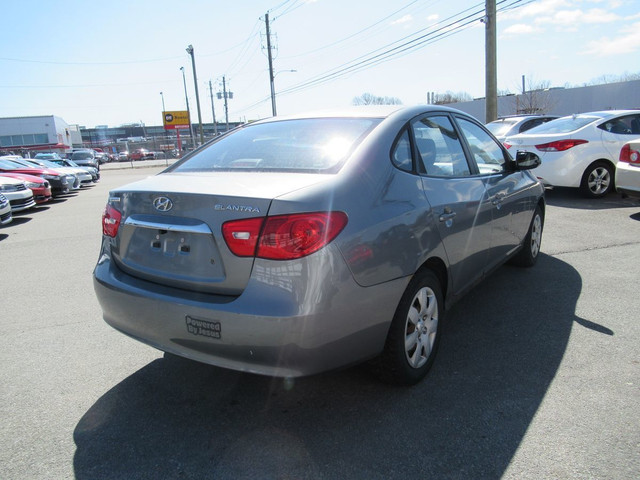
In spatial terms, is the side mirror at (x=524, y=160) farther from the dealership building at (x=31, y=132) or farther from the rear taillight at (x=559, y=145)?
the dealership building at (x=31, y=132)

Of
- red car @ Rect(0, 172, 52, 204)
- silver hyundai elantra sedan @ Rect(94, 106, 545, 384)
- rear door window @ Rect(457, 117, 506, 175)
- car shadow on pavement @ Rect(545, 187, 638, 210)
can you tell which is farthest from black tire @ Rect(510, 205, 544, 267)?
red car @ Rect(0, 172, 52, 204)

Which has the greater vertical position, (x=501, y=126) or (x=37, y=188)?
(x=501, y=126)

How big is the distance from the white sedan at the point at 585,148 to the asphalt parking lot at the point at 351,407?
5.22m

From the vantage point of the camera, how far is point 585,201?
29.5 ft

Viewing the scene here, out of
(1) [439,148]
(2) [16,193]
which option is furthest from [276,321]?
(2) [16,193]

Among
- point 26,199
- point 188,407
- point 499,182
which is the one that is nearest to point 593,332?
point 499,182

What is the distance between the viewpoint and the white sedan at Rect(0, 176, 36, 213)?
10.5 meters

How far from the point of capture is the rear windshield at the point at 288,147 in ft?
8.78

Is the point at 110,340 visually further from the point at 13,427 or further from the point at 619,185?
the point at 619,185

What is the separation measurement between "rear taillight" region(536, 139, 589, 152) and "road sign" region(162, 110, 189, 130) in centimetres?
5593

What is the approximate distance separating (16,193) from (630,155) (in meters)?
12.0

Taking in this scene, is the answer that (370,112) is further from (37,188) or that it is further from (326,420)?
(37,188)

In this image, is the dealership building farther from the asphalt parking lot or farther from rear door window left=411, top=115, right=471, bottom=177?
rear door window left=411, top=115, right=471, bottom=177

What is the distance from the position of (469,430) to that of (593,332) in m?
1.67
